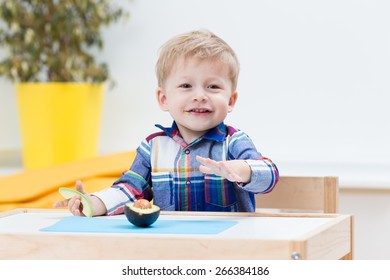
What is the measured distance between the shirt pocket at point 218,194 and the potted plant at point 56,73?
176cm

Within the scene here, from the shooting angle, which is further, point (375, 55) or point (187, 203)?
point (375, 55)

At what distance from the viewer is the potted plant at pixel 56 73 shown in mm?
3100

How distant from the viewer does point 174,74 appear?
1.44 metres

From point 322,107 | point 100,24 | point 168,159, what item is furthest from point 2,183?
point 322,107

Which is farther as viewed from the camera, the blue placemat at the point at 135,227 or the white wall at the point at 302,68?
the white wall at the point at 302,68

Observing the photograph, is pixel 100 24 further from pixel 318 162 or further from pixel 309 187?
pixel 309 187

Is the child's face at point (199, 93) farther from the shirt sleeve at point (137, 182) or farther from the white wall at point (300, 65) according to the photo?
the white wall at point (300, 65)

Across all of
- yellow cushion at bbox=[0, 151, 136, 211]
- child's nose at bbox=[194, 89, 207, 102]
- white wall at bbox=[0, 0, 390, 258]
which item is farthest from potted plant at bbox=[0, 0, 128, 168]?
child's nose at bbox=[194, 89, 207, 102]

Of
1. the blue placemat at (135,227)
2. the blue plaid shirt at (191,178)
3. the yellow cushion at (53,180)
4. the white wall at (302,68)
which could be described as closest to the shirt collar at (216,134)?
the blue plaid shirt at (191,178)

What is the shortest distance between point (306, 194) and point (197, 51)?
0.34 meters

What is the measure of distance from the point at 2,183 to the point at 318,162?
125 cm

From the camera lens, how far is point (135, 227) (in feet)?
3.66

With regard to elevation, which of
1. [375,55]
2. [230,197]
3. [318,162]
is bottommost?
[318,162]

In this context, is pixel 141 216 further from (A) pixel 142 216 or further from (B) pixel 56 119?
(B) pixel 56 119
